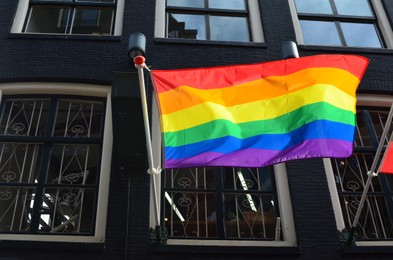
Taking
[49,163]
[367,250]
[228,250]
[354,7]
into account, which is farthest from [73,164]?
[354,7]

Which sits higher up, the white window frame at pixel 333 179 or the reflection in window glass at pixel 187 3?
the reflection in window glass at pixel 187 3

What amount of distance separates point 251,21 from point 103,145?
4083 millimetres

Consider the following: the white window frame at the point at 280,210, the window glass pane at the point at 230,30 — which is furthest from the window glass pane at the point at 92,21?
the white window frame at the point at 280,210

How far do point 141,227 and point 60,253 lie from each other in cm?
109

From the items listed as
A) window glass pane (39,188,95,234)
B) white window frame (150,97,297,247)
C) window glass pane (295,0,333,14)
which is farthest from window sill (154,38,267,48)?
window glass pane (39,188,95,234)

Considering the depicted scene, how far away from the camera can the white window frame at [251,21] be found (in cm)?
820

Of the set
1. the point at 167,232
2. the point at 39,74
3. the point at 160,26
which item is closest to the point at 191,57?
the point at 160,26

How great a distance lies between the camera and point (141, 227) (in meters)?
5.91

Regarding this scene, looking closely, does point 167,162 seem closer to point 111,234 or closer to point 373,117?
point 111,234

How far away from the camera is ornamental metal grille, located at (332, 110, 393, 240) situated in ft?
21.1

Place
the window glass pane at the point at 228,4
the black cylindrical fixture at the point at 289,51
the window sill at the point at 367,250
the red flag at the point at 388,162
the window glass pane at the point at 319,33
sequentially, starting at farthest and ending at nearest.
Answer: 1. the window glass pane at the point at 228,4
2. the window glass pane at the point at 319,33
3. the black cylindrical fixture at the point at 289,51
4. the window sill at the point at 367,250
5. the red flag at the point at 388,162

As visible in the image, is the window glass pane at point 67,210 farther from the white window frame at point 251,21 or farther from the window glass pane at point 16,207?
the white window frame at point 251,21

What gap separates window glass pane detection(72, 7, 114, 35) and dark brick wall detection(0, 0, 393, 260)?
0.44 m

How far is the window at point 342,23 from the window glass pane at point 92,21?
3755mm
